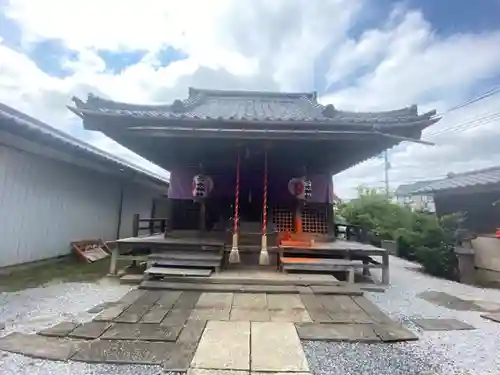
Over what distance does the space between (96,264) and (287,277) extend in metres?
4.44

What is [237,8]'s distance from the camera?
632 cm

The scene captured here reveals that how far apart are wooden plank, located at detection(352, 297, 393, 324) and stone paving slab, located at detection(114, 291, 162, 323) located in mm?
2514

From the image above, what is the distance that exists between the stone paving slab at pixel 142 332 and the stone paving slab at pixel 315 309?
1.43m

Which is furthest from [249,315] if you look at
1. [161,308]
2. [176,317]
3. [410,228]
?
[410,228]

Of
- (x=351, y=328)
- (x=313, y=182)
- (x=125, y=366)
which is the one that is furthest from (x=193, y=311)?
(x=313, y=182)

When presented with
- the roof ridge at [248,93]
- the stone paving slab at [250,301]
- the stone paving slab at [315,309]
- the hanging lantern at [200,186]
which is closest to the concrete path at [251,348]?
the stone paving slab at [315,309]

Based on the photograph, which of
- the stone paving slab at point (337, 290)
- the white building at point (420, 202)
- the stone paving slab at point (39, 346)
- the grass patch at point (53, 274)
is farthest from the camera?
the white building at point (420, 202)

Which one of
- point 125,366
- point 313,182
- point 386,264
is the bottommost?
point 125,366

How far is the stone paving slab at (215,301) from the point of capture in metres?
3.56

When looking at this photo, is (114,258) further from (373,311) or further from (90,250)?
(373,311)

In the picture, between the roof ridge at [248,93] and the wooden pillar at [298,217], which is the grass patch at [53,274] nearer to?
the wooden pillar at [298,217]

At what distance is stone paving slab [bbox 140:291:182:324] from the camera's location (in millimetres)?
3082

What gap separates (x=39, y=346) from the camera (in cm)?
242

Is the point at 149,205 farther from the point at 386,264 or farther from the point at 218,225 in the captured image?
the point at 386,264
